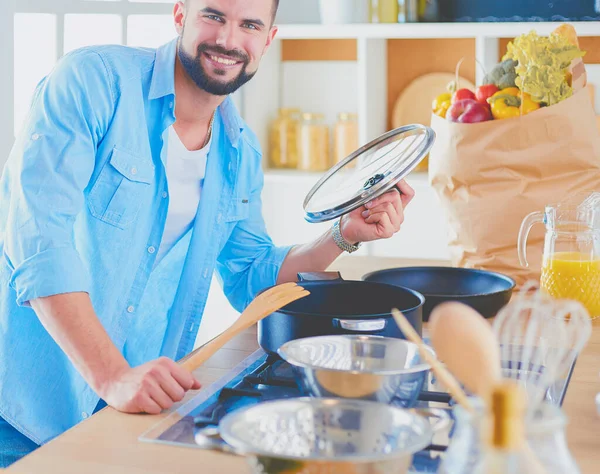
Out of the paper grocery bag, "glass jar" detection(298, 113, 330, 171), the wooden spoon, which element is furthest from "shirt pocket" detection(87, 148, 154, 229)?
"glass jar" detection(298, 113, 330, 171)

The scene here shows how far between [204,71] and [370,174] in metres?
0.42

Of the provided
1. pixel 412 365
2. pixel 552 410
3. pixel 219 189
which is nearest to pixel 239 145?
pixel 219 189

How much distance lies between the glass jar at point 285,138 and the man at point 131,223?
154cm

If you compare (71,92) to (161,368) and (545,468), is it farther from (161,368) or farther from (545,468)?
(545,468)

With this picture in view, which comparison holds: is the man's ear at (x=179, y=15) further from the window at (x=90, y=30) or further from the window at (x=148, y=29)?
the window at (x=148, y=29)

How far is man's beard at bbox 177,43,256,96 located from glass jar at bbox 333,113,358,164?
65.1 inches

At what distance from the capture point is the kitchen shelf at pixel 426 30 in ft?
9.45

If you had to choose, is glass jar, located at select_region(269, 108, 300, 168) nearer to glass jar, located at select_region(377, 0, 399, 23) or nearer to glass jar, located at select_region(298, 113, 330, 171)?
glass jar, located at select_region(298, 113, 330, 171)

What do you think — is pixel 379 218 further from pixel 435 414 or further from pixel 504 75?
pixel 435 414

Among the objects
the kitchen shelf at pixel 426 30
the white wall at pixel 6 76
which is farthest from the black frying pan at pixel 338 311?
the kitchen shelf at pixel 426 30

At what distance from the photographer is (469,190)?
178 cm

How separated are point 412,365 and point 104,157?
→ 0.78 metres

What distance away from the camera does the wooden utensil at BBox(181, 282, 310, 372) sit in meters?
1.11

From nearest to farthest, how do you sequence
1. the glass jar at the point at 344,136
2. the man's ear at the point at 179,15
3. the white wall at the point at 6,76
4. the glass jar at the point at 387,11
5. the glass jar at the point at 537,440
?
the glass jar at the point at 537,440 < the man's ear at the point at 179,15 < the white wall at the point at 6,76 < the glass jar at the point at 387,11 < the glass jar at the point at 344,136
